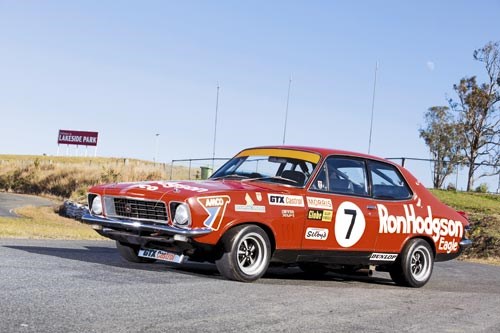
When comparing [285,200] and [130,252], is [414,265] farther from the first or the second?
[130,252]

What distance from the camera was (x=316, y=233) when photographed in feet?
26.1

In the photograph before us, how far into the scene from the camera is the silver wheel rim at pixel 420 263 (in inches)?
350

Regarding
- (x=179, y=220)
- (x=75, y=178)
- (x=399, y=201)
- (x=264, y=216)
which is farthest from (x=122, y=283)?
(x=75, y=178)

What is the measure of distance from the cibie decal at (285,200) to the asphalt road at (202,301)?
34.4 inches

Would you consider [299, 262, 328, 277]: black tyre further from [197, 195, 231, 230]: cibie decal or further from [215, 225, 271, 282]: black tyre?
[197, 195, 231, 230]: cibie decal

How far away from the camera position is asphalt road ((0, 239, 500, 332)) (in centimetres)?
500

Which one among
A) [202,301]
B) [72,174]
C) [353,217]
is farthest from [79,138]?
[202,301]

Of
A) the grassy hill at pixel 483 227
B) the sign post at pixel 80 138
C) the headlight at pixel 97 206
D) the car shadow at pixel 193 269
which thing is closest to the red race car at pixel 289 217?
the headlight at pixel 97 206

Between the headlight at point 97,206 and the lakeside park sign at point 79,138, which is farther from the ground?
the lakeside park sign at point 79,138

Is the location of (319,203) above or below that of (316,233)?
above

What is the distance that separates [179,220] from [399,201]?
A: 123 inches

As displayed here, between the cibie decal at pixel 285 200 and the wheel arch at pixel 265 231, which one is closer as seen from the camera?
the wheel arch at pixel 265 231

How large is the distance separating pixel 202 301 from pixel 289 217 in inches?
79.0

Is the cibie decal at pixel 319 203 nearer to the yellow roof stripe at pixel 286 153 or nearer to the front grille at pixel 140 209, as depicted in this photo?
the yellow roof stripe at pixel 286 153
